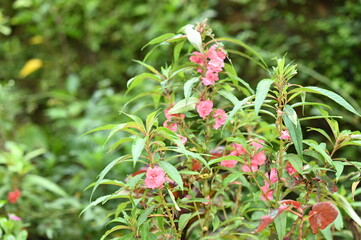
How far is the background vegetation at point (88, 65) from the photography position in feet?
6.75

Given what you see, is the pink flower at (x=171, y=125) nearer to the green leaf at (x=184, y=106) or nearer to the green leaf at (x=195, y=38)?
the green leaf at (x=184, y=106)

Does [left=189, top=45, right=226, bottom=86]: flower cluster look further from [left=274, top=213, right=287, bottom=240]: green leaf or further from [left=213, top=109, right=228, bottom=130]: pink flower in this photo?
[left=274, top=213, right=287, bottom=240]: green leaf

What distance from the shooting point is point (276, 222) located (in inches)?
36.1

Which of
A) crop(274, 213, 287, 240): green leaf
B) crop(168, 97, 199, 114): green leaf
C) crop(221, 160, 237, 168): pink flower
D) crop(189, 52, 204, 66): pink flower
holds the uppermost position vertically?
crop(189, 52, 204, 66): pink flower

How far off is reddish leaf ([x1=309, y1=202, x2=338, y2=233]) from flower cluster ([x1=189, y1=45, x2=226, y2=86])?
37 centimetres

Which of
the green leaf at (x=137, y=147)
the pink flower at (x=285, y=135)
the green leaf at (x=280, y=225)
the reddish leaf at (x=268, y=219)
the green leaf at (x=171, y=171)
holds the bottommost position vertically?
the green leaf at (x=280, y=225)

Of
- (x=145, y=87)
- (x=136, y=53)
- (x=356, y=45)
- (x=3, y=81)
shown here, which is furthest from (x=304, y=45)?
(x=3, y=81)

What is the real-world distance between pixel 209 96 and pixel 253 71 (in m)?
1.58

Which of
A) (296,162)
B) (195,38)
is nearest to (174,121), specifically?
(195,38)

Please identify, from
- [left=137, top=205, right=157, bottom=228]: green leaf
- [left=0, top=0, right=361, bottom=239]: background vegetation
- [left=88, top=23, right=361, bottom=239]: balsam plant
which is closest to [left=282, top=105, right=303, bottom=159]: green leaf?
[left=88, top=23, right=361, bottom=239]: balsam plant

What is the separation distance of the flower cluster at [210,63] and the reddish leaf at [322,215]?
0.37 m

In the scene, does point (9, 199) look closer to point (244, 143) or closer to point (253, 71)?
point (244, 143)

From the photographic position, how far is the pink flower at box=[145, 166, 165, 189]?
2.95ft

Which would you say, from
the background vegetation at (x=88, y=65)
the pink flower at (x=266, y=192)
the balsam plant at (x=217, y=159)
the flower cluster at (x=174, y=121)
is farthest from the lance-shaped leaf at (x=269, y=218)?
the background vegetation at (x=88, y=65)
